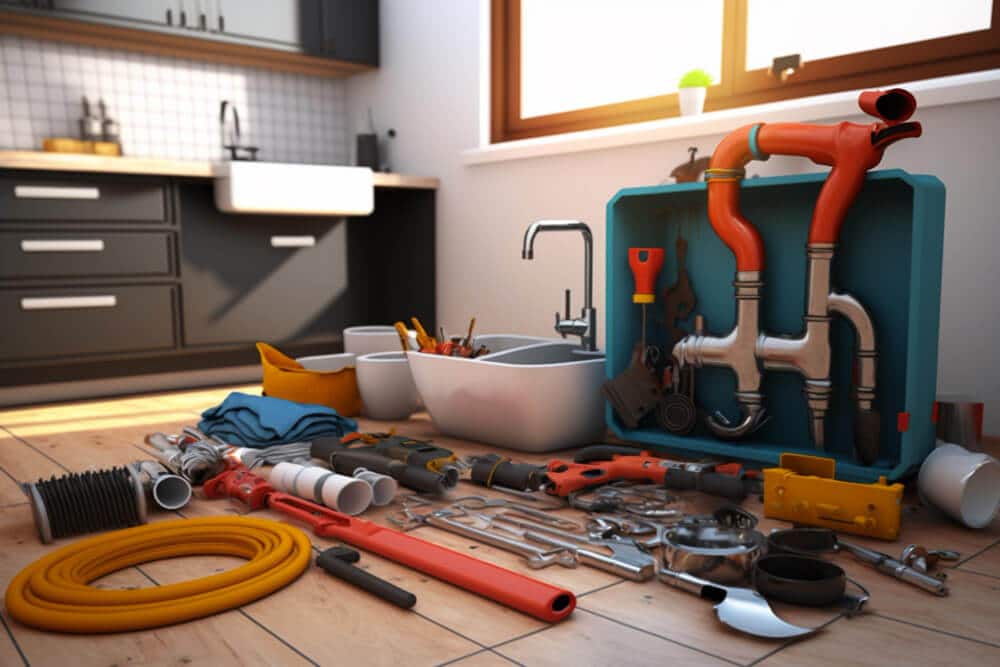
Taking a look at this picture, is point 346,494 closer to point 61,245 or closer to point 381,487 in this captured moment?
point 381,487

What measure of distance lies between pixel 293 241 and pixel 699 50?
1.72 m

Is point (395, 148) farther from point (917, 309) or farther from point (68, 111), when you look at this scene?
point (917, 309)

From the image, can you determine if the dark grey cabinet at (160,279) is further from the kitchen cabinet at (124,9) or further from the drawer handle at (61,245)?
the kitchen cabinet at (124,9)

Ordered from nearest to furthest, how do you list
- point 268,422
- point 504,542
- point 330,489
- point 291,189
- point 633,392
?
point 504,542
point 330,489
point 633,392
point 268,422
point 291,189

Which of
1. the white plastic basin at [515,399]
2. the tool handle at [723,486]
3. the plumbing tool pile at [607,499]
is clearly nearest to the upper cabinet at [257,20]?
the plumbing tool pile at [607,499]

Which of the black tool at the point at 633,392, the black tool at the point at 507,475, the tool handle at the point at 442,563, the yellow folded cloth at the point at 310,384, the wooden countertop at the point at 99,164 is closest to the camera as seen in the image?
the tool handle at the point at 442,563

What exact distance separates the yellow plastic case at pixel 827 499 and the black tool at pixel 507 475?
437mm

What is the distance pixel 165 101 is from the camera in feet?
11.6

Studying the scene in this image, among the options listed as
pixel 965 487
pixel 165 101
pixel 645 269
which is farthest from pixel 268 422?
pixel 165 101

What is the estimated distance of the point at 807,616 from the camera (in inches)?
41.0

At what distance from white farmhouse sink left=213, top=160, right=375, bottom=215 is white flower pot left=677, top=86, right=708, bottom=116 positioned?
130cm

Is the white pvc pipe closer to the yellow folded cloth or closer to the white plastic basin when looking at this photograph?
the white plastic basin

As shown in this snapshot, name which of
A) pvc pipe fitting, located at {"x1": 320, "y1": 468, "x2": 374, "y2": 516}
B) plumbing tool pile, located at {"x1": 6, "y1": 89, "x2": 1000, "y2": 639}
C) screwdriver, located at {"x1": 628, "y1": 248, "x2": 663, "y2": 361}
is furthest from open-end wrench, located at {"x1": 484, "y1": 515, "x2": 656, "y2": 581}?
screwdriver, located at {"x1": 628, "y1": 248, "x2": 663, "y2": 361}

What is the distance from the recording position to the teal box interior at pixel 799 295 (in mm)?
1506
